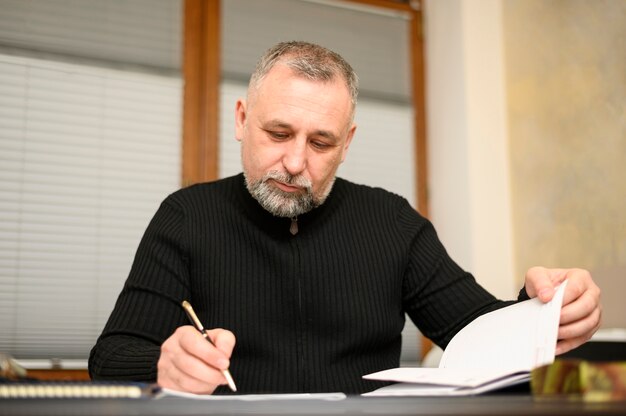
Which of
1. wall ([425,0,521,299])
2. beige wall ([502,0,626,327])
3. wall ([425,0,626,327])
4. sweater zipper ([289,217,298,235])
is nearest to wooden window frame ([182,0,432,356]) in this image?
wall ([425,0,521,299])

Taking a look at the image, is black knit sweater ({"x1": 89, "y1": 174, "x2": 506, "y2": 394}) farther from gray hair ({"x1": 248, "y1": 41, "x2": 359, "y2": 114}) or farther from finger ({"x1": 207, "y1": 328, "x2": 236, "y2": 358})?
finger ({"x1": 207, "y1": 328, "x2": 236, "y2": 358})

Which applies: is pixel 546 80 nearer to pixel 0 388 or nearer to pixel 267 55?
pixel 267 55

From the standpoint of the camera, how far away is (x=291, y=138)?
1356 millimetres

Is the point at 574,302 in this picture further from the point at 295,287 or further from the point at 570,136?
the point at 570,136

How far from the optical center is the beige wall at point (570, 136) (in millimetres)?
2510

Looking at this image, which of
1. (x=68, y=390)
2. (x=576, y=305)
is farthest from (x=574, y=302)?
(x=68, y=390)

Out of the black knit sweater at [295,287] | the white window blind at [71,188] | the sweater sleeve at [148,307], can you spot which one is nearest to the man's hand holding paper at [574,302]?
the black knit sweater at [295,287]

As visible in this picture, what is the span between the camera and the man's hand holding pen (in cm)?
75

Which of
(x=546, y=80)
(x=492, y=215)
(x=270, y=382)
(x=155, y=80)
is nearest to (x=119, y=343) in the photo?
(x=270, y=382)

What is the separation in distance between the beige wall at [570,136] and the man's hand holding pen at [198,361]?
6.07 ft

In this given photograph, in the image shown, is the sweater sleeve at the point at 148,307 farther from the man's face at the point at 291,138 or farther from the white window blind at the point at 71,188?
the white window blind at the point at 71,188

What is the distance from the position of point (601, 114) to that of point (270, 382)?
1.93m

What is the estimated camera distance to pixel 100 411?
47cm

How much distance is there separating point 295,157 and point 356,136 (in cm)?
184
